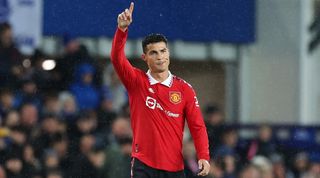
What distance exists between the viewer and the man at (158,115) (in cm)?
924

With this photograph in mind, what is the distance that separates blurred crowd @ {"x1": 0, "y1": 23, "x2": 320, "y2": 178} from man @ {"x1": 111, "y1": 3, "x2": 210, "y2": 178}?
8.99 ft

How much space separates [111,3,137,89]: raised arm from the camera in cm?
897

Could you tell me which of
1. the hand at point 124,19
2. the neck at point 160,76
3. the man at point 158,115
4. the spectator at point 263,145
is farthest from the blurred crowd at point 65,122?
the hand at point 124,19

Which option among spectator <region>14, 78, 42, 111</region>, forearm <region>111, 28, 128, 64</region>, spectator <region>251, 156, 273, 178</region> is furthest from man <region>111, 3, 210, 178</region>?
spectator <region>251, 156, 273, 178</region>

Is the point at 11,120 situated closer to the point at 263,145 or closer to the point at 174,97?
the point at 174,97

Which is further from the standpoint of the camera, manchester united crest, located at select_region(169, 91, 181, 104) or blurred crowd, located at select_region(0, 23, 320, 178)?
blurred crowd, located at select_region(0, 23, 320, 178)

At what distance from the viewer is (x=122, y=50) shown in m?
9.06

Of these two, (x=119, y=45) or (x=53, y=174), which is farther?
(x=53, y=174)

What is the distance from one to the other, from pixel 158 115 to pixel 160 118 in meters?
0.03

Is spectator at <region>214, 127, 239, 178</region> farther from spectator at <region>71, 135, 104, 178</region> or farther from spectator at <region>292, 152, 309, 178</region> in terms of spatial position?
spectator at <region>71, 135, 104, 178</region>

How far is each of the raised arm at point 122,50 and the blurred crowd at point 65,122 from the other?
2826 mm

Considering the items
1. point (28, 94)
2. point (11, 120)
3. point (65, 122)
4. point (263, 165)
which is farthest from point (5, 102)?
point (263, 165)

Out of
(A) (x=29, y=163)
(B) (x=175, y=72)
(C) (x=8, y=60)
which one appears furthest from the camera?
(B) (x=175, y=72)

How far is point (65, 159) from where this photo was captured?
12430mm
